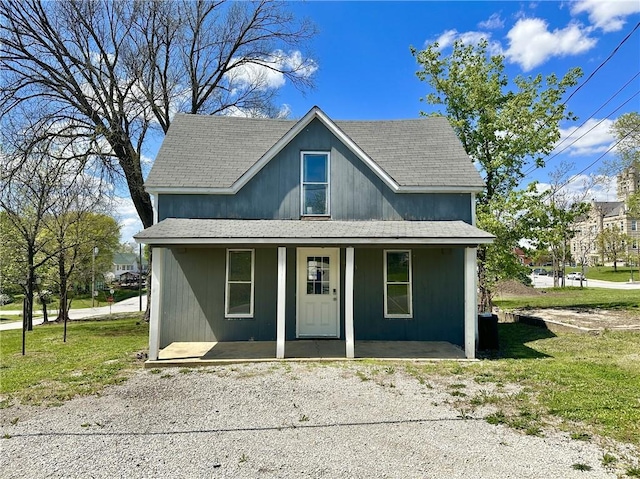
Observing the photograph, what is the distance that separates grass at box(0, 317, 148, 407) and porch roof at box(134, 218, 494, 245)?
2.62m

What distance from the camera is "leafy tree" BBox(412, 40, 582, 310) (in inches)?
565

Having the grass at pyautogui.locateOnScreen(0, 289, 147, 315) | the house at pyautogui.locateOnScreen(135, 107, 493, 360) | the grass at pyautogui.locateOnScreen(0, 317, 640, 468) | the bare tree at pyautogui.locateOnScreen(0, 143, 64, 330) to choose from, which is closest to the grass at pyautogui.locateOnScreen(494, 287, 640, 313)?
the grass at pyautogui.locateOnScreen(0, 317, 640, 468)

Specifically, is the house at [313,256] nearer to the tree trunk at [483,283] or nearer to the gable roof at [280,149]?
the gable roof at [280,149]

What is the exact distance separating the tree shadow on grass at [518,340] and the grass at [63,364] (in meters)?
7.66


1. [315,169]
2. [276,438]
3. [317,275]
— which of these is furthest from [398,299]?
[276,438]

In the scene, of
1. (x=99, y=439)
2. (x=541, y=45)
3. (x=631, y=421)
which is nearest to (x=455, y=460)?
(x=631, y=421)

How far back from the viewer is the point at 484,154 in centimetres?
1600

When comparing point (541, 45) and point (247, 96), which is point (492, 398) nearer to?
point (541, 45)

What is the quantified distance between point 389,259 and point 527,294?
22.8 m

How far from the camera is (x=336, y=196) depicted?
9945 millimetres

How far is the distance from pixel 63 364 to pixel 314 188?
6.77m

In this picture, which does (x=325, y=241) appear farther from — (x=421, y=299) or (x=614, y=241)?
(x=614, y=241)

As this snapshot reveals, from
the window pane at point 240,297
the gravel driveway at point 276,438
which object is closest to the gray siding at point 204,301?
the window pane at point 240,297

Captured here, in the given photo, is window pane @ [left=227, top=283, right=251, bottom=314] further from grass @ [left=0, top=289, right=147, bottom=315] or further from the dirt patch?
grass @ [left=0, top=289, right=147, bottom=315]
